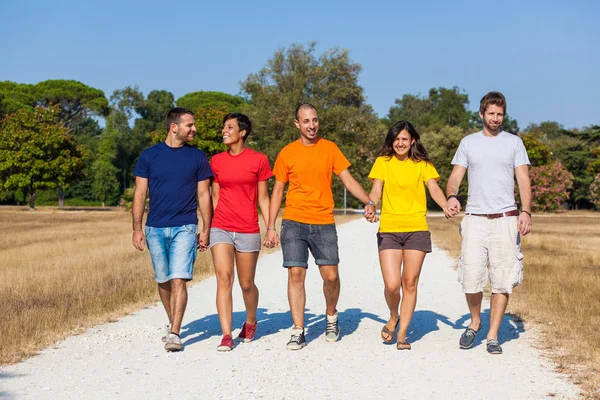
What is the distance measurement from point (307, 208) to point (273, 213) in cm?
41

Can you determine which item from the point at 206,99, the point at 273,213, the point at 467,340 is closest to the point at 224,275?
the point at 273,213

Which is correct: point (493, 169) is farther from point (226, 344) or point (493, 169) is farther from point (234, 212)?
point (226, 344)

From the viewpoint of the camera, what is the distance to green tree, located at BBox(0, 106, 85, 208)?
59.7 m

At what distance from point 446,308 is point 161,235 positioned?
13.9 ft

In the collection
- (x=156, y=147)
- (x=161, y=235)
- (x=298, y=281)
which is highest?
(x=156, y=147)

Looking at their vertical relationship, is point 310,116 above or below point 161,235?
above

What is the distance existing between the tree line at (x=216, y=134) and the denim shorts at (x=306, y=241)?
87.1 feet

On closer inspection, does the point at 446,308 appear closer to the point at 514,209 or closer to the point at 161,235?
the point at 514,209

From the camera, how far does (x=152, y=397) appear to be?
16.9 ft

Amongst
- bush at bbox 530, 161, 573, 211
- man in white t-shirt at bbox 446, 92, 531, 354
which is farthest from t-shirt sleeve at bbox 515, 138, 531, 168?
bush at bbox 530, 161, 573, 211

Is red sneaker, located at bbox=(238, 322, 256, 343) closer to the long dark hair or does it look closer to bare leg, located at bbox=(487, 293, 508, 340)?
the long dark hair

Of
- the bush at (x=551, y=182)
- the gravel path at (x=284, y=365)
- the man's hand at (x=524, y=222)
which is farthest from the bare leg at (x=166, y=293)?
the bush at (x=551, y=182)

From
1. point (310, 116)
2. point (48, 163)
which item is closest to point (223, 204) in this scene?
point (310, 116)

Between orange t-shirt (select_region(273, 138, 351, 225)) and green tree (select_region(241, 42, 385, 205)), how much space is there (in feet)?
145
